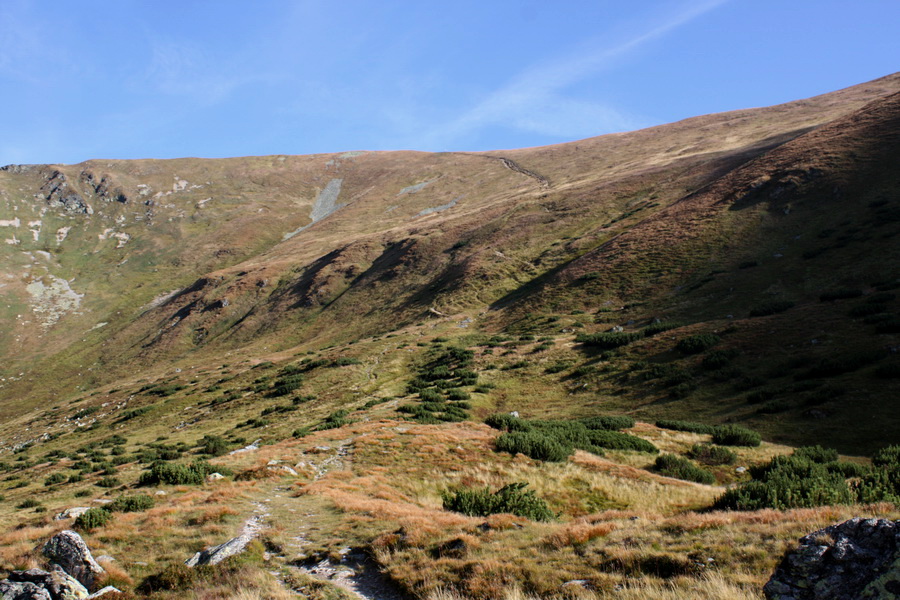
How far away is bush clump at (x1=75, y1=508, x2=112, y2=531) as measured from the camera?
36.4 feet

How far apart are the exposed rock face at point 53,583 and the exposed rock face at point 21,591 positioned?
0.17 meters

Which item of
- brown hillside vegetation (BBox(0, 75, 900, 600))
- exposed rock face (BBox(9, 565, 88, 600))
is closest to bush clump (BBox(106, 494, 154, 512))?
brown hillside vegetation (BBox(0, 75, 900, 600))

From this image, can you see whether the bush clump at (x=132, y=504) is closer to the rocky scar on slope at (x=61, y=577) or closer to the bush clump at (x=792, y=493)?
the rocky scar on slope at (x=61, y=577)

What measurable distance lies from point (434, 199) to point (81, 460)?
129 meters

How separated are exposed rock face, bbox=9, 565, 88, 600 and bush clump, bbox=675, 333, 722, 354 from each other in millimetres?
29662

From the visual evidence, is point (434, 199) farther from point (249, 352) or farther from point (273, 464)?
point (273, 464)

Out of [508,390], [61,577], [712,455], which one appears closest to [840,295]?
[712,455]

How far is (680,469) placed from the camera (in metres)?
15.1

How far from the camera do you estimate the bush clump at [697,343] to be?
28062 millimetres

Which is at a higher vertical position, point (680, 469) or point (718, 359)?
point (718, 359)

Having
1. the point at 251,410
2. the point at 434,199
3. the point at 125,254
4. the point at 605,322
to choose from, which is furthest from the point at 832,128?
the point at 125,254

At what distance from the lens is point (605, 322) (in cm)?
4084

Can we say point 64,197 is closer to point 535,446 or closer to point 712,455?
point 535,446

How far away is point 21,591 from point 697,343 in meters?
30.8
